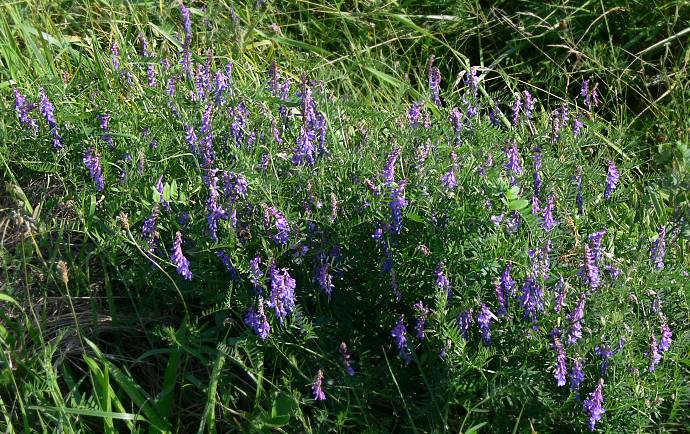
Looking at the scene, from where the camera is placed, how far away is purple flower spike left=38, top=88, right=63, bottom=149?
2.95m

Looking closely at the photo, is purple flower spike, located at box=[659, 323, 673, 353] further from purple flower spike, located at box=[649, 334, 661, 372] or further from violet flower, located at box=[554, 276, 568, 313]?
violet flower, located at box=[554, 276, 568, 313]

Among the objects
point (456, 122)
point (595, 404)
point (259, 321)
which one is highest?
point (456, 122)

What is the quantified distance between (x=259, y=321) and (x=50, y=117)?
1.15m

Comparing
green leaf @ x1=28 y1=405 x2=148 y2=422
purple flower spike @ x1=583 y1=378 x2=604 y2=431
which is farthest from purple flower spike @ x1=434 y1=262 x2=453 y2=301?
green leaf @ x1=28 y1=405 x2=148 y2=422

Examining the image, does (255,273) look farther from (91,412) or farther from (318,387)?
(91,412)

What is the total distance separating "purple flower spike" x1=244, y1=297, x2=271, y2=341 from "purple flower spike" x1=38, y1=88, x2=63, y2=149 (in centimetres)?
103

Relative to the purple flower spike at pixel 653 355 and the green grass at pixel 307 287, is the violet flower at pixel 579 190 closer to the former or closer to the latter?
the green grass at pixel 307 287

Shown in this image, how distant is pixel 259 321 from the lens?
2330mm

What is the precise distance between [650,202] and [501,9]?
1.67 m

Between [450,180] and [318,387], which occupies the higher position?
[450,180]

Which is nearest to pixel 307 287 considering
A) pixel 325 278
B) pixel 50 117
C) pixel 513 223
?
pixel 325 278

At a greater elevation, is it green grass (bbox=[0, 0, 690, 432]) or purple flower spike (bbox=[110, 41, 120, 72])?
purple flower spike (bbox=[110, 41, 120, 72])

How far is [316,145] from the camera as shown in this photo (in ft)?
9.14

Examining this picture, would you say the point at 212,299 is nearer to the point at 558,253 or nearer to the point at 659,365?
the point at 558,253
